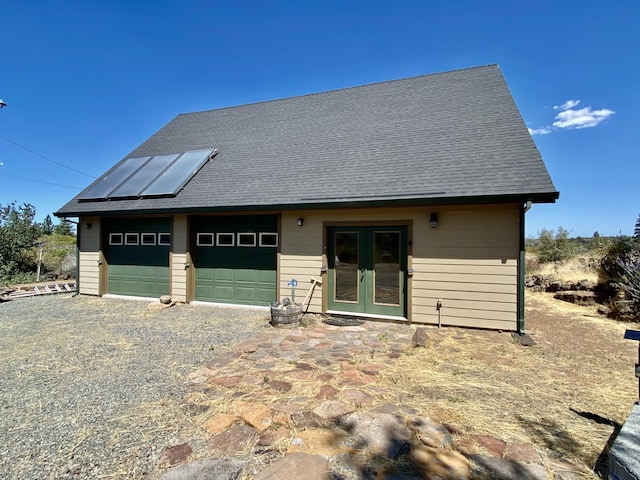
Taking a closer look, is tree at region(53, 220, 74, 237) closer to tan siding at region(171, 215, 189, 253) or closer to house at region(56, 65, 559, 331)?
house at region(56, 65, 559, 331)

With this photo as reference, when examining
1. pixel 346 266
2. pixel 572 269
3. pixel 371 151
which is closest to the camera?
pixel 346 266

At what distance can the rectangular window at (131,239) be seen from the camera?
842 centimetres

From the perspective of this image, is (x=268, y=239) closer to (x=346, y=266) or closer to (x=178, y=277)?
(x=346, y=266)

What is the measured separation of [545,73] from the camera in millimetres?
9039

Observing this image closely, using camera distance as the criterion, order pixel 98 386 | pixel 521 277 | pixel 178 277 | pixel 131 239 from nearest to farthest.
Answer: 1. pixel 98 386
2. pixel 521 277
3. pixel 178 277
4. pixel 131 239

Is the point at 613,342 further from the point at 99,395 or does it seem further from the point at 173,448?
the point at 99,395

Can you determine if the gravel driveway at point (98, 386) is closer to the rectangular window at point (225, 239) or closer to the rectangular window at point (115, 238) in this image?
the rectangular window at point (225, 239)

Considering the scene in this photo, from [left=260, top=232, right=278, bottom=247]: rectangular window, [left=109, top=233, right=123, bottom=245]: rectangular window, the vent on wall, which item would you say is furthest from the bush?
[left=109, top=233, right=123, bottom=245]: rectangular window

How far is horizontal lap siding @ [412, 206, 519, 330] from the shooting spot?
17.6ft

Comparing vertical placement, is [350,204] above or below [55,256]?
above

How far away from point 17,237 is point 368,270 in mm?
13019

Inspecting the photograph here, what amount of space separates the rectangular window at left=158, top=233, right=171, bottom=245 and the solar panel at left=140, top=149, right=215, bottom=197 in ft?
3.60

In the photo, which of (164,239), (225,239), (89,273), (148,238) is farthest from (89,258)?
(225,239)

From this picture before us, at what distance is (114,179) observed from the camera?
29.5ft
